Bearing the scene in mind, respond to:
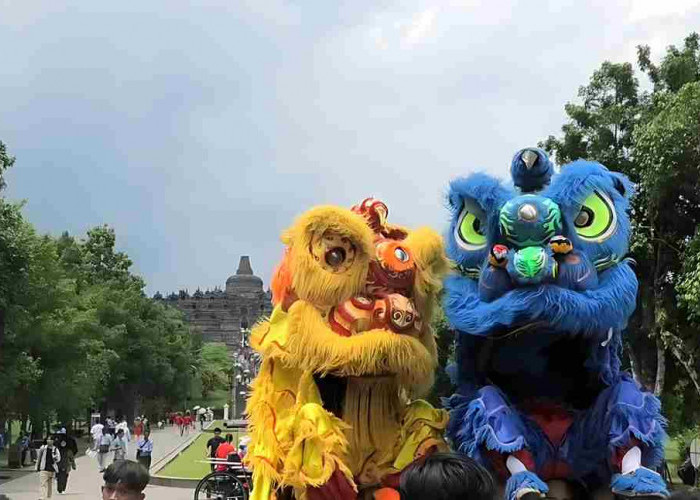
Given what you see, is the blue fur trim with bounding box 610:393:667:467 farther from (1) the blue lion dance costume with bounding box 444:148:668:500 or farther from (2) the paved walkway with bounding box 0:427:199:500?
(2) the paved walkway with bounding box 0:427:199:500

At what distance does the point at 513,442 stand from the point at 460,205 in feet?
5.29

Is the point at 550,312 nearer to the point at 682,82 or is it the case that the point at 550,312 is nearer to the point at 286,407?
the point at 286,407

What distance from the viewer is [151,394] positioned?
51000 millimetres

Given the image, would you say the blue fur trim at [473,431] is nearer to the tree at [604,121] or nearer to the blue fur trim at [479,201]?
the blue fur trim at [479,201]

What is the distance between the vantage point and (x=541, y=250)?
17.4 ft

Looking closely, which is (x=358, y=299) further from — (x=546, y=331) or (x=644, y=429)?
(x=644, y=429)

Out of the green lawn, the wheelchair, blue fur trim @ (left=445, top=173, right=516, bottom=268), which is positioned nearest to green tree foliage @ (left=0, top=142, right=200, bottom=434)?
the green lawn

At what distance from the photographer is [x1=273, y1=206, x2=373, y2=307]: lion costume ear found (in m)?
5.67

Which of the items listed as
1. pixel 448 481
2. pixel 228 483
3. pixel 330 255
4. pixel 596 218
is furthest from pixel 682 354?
pixel 448 481

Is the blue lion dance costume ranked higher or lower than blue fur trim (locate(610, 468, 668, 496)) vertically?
higher

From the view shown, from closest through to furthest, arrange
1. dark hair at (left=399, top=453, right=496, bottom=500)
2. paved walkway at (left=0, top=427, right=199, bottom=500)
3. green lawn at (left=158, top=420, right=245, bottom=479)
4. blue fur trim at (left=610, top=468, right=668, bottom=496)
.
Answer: dark hair at (left=399, top=453, right=496, bottom=500) → blue fur trim at (left=610, top=468, right=668, bottom=496) → paved walkway at (left=0, top=427, right=199, bottom=500) → green lawn at (left=158, top=420, right=245, bottom=479)

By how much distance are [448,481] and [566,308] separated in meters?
3.01

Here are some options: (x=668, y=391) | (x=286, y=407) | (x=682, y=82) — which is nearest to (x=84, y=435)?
(x=668, y=391)

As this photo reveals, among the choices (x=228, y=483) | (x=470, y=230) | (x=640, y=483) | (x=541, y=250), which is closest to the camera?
(x=640, y=483)
